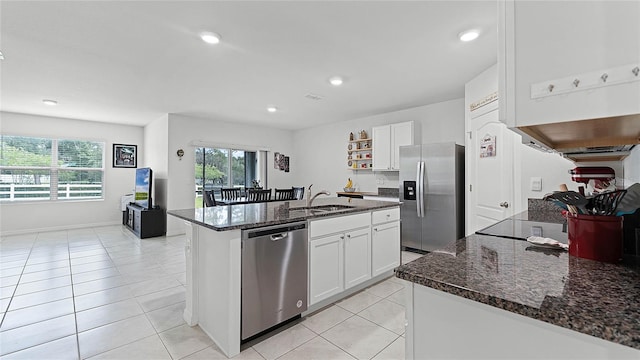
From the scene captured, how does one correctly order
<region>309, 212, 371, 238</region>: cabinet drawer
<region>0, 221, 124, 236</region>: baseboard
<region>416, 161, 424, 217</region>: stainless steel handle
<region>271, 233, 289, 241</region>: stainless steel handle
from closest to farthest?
1. <region>271, 233, 289, 241</region>: stainless steel handle
2. <region>309, 212, 371, 238</region>: cabinet drawer
3. <region>416, 161, 424, 217</region>: stainless steel handle
4. <region>0, 221, 124, 236</region>: baseboard

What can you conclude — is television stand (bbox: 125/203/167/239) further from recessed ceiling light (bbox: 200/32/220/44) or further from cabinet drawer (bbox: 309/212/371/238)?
cabinet drawer (bbox: 309/212/371/238)

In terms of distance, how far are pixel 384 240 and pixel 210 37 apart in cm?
263

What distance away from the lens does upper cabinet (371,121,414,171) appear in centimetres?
501

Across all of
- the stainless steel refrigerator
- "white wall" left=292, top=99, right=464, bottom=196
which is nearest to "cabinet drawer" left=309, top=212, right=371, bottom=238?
the stainless steel refrigerator

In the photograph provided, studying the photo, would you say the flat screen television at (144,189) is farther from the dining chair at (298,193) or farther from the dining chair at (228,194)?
the dining chair at (298,193)

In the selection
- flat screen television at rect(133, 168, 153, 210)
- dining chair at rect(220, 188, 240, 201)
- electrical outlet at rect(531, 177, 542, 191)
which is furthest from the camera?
flat screen television at rect(133, 168, 153, 210)

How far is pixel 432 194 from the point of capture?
425cm

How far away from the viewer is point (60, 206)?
6125 mm

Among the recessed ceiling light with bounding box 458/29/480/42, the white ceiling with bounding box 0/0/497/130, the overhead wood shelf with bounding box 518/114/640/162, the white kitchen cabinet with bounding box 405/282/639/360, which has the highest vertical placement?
the white ceiling with bounding box 0/0/497/130

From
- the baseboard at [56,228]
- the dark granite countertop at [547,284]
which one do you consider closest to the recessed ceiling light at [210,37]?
the dark granite countertop at [547,284]

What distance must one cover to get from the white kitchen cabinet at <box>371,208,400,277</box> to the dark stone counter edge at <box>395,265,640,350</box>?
7.05ft

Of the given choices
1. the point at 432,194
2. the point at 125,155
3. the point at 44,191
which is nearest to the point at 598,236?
the point at 432,194

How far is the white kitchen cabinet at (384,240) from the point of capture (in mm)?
3016

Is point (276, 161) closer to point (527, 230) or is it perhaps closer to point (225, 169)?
point (225, 169)
